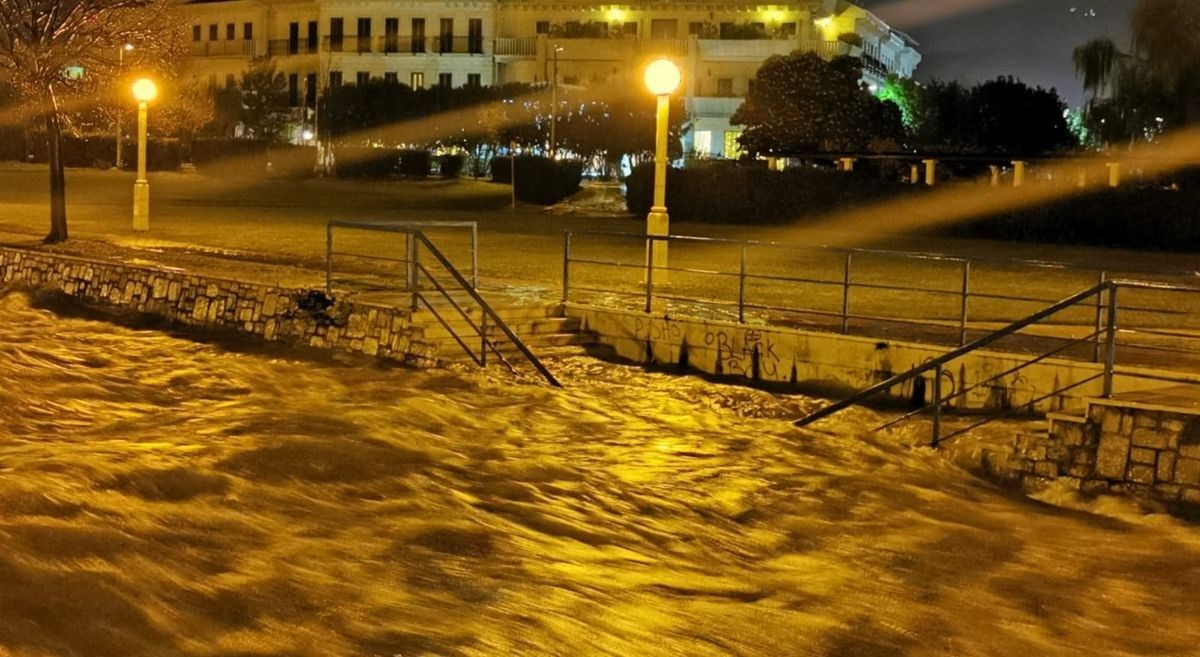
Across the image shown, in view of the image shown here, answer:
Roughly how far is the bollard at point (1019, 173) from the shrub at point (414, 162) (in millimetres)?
32310

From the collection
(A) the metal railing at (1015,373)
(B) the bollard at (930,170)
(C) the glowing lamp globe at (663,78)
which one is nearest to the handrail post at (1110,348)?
(A) the metal railing at (1015,373)

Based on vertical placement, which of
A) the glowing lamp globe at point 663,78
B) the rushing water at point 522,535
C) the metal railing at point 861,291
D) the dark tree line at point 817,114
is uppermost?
the dark tree line at point 817,114

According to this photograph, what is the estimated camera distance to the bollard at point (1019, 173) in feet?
127

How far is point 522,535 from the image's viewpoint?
9.97m

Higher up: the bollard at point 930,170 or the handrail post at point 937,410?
the bollard at point 930,170

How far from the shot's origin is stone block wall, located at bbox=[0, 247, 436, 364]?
16.9 m

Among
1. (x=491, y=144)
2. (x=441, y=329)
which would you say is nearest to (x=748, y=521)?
(x=441, y=329)

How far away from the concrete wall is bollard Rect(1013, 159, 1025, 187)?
24.1 metres

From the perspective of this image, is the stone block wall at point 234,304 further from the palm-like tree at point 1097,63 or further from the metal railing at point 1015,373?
the palm-like tree at point 1097,63

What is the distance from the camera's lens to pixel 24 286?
22.8 m

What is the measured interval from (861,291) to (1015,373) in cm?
731

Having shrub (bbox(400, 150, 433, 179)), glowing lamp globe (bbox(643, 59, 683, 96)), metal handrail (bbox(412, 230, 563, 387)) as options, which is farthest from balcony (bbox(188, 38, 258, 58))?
metal handrail (bbox(412, 230, 563, 387))

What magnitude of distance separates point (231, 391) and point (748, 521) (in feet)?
22.4

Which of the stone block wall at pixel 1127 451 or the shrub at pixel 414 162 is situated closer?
the stone block wall at pixel 1127 451
